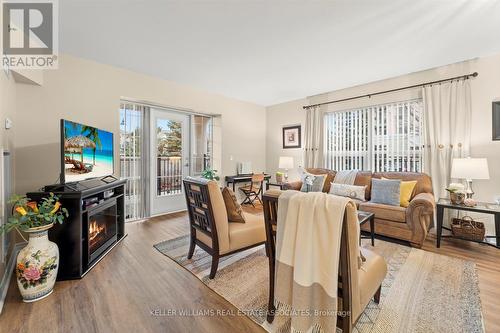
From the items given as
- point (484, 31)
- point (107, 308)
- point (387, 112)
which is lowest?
point (107, 308)

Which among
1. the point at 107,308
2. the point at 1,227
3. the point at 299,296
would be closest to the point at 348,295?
the point at 299,296

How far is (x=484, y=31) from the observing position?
2447 millimetres

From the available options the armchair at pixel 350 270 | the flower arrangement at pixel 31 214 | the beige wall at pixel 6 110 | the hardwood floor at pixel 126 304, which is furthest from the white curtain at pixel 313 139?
the beige wall at pixel 6 110

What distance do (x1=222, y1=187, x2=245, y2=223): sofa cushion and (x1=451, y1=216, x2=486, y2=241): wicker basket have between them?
2.94 meters

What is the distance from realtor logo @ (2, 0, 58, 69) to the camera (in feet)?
6.79

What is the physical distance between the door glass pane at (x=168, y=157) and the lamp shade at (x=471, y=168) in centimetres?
460

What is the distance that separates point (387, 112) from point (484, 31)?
63.4 inches

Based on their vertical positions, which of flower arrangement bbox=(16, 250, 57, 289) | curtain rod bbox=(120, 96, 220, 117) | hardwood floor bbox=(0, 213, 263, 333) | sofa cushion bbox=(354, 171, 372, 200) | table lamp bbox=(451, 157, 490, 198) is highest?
curtain rod bbox=(120, 96, 220, 117)

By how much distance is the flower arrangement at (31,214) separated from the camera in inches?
68.7

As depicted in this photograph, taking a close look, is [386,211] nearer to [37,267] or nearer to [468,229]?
[468,229]

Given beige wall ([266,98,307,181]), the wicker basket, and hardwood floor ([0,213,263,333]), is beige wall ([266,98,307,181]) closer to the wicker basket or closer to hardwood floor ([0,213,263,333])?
the wicker basket

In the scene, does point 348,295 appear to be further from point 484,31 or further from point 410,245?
point 484,31

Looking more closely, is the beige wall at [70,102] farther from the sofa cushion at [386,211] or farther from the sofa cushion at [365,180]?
the sofa cushion at [386,211]

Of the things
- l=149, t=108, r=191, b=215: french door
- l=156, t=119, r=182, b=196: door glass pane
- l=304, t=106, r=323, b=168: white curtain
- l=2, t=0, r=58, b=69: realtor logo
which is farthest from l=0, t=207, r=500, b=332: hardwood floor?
l=304, t=106, r=323, b=168: white curtain
